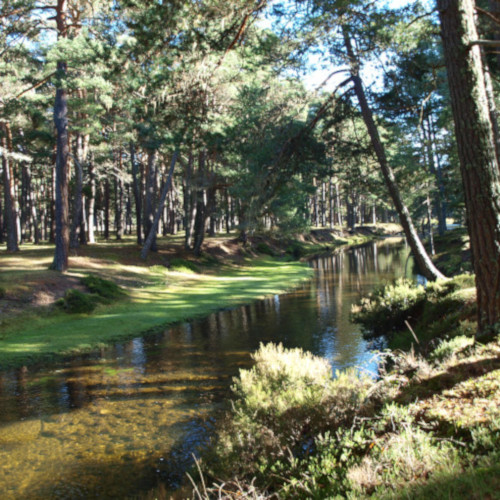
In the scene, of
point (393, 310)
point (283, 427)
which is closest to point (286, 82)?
point (393, 310)

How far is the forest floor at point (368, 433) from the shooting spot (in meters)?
3.67

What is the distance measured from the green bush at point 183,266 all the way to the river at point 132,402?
1159 cm

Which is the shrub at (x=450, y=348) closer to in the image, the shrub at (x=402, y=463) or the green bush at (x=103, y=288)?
the shrub at (x=402, y=463)

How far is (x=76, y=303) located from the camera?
56.9 ft

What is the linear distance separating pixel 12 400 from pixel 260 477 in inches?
251

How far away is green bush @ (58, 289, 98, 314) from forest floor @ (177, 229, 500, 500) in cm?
1102

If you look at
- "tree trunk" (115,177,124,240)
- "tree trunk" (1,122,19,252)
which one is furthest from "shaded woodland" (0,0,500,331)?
"tree trunk" (115,177,124,240)

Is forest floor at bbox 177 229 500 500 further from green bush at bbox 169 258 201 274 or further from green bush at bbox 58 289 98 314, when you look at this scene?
green bush at bbox 169 258 201 274

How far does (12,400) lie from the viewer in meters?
9.03

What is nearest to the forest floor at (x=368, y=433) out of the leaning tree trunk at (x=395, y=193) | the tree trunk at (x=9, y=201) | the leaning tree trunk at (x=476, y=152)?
the leaning tree trunk at (x=476, y=152)

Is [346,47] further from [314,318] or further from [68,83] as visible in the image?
[68,83]

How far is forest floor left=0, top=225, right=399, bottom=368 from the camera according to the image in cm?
1395

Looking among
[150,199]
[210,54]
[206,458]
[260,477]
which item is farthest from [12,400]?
[150,199]

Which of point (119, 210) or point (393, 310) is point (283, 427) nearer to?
point (393, 310)
